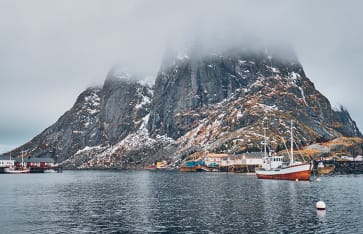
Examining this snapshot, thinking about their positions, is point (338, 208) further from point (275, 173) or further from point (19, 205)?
point (275, 173)

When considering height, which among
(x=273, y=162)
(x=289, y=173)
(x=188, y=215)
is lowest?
(x=289, y=173)

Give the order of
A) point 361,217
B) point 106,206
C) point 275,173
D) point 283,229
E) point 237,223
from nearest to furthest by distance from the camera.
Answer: point 283,229
point 237,223
point 361,217
point 106,206
point 275,173

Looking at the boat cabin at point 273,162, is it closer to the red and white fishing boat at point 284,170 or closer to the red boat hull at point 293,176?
the red and white fishing boat at point 284,170

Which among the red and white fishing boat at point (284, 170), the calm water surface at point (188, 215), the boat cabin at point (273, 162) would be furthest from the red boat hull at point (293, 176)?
the calm water surface at point (188, 215)

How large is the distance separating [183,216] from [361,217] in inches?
1258

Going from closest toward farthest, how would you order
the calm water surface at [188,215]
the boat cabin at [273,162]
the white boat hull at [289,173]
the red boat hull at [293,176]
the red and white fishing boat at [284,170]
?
the calm water surface at [188,215] → the white boat hull at [289,173] → the red and white fishing boat at [284,170] → the red boat hull at [293,176] → the boat cabin at [273,162]

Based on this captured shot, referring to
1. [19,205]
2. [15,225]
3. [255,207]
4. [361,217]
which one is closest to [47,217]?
[15,225]

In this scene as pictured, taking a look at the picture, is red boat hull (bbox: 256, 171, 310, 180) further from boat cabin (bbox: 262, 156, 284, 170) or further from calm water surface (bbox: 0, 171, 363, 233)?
calm water surface (bbox: 0, 171, 363, 233)

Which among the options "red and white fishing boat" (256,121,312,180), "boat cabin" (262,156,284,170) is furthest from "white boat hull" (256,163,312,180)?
"boat cabin" (262,156,284,170)

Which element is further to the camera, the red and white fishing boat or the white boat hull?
the red and white fishing boat

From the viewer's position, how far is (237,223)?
6556 centimetres

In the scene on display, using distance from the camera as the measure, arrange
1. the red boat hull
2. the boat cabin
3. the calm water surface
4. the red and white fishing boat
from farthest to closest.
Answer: the boat cabin → the red boat hull → the red and white fishing boat → the calm water surface

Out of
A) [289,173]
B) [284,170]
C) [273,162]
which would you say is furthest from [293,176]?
[273,162]

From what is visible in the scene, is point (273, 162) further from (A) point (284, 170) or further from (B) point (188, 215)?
(B) point (188, 215)
